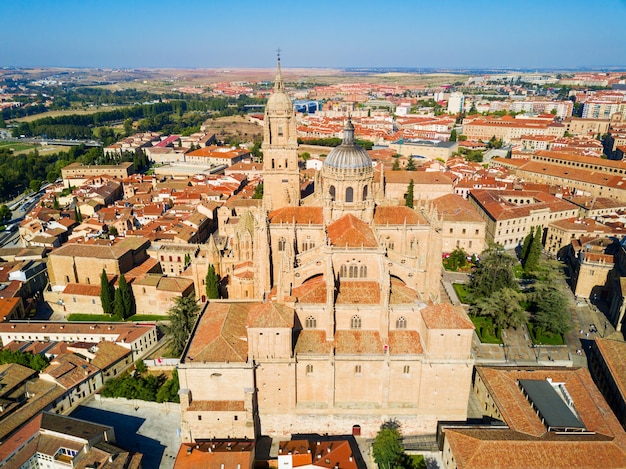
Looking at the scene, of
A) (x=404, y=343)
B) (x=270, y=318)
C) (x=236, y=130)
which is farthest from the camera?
(x=236, y=130)

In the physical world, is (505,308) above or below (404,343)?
below

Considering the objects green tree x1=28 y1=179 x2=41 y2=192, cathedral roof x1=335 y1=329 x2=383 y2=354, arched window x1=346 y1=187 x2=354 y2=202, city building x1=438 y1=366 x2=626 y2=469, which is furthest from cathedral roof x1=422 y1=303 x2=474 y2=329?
green tree x1=28 y1=179 x2=41 y2=192

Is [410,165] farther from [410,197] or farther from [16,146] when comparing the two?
[16,146]

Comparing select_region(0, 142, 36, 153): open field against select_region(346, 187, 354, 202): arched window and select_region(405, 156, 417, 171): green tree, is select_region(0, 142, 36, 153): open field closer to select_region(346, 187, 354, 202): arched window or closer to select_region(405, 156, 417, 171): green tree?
select_region(405, 156, 417, 171): green tree

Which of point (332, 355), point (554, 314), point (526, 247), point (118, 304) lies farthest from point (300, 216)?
point (526, 247)

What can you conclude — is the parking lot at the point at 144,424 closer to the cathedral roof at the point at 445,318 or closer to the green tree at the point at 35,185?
the cathedral roof at the point at 445,318

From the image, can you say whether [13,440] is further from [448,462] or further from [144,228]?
[144,228]

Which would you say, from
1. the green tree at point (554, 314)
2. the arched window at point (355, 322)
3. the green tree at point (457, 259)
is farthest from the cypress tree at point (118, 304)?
the green tree at point (554, 314)
